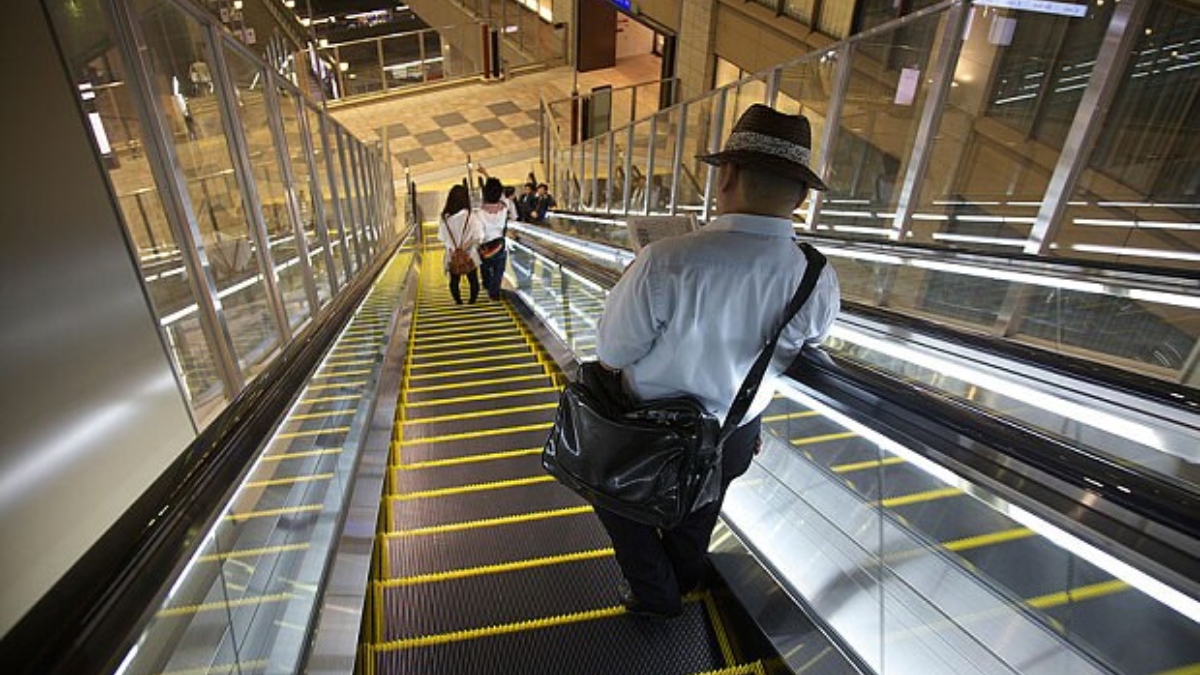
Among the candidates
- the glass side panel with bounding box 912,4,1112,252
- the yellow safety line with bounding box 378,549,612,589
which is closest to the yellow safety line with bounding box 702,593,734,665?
the yellow safety line with bounding box 378,549,612,589

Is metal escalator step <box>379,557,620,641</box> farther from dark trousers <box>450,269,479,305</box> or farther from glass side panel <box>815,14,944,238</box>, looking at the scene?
dark trousers <box>450,269,479,305</box>

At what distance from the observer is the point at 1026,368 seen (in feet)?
4.97

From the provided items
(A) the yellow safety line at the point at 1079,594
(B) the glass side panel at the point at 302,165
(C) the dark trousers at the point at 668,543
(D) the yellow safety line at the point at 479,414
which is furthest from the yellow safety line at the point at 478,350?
(A) the yellow safety line at the point at 1079,594

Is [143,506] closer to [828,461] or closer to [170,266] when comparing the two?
[828,461]

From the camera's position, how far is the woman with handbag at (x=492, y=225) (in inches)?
271

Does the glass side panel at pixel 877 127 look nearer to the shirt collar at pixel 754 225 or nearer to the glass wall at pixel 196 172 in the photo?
the shirt collar at pixel 754 225

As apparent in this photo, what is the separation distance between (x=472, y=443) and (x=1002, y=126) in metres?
3.94

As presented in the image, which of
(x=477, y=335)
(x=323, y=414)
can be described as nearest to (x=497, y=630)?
(x=323, y=414)

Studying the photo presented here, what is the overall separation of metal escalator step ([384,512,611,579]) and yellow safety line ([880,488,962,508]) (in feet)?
3.71

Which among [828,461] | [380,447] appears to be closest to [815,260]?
[828,461]

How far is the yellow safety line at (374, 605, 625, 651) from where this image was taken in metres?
1.88

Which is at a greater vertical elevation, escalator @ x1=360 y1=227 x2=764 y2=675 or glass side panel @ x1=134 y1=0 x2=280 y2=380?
glass side panel @ x1=134 y1=0 x2=280 y2=380

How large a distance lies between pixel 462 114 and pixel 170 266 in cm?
1619

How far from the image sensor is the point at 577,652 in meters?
1.87
